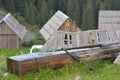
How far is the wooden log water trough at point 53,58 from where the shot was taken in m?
7.88

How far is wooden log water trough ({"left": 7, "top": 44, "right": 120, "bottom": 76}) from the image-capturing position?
7875mm

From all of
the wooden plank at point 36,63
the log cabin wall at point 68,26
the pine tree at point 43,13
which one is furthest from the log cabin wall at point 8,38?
the wooden plank at point 36,63

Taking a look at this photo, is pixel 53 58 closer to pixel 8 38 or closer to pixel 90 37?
pixel 90 37

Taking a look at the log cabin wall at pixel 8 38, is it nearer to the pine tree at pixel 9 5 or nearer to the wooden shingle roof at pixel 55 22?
the wooden shingle roof at pixel 55 22

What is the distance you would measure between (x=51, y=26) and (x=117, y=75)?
28815 millimetres

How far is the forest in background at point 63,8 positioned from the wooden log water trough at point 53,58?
4266 cm

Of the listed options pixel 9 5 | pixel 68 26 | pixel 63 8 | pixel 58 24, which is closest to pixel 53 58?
pixel 58 24

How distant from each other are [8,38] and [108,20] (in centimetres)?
1409

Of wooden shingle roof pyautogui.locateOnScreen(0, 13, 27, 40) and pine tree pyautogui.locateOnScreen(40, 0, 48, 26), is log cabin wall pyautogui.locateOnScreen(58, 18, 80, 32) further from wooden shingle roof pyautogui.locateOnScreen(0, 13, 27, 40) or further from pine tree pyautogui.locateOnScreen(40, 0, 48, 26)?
pine tree pyautogui.locateOnScreen(40, 0, 48, 26)

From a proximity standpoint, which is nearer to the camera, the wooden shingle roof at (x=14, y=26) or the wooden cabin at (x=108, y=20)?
the wooden cabin at (x=108, y=20)

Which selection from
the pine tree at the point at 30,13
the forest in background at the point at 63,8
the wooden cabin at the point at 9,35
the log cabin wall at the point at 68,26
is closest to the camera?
the log cabin wall at the point at 68,26

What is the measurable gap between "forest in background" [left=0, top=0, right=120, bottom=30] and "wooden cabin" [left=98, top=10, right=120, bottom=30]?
20535 mm

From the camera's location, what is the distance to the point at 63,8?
61438 mm

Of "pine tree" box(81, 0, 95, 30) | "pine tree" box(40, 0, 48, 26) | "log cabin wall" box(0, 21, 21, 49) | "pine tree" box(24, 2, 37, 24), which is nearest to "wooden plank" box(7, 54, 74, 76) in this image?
"log cabin wall" box(0, 21, 21, 49)
